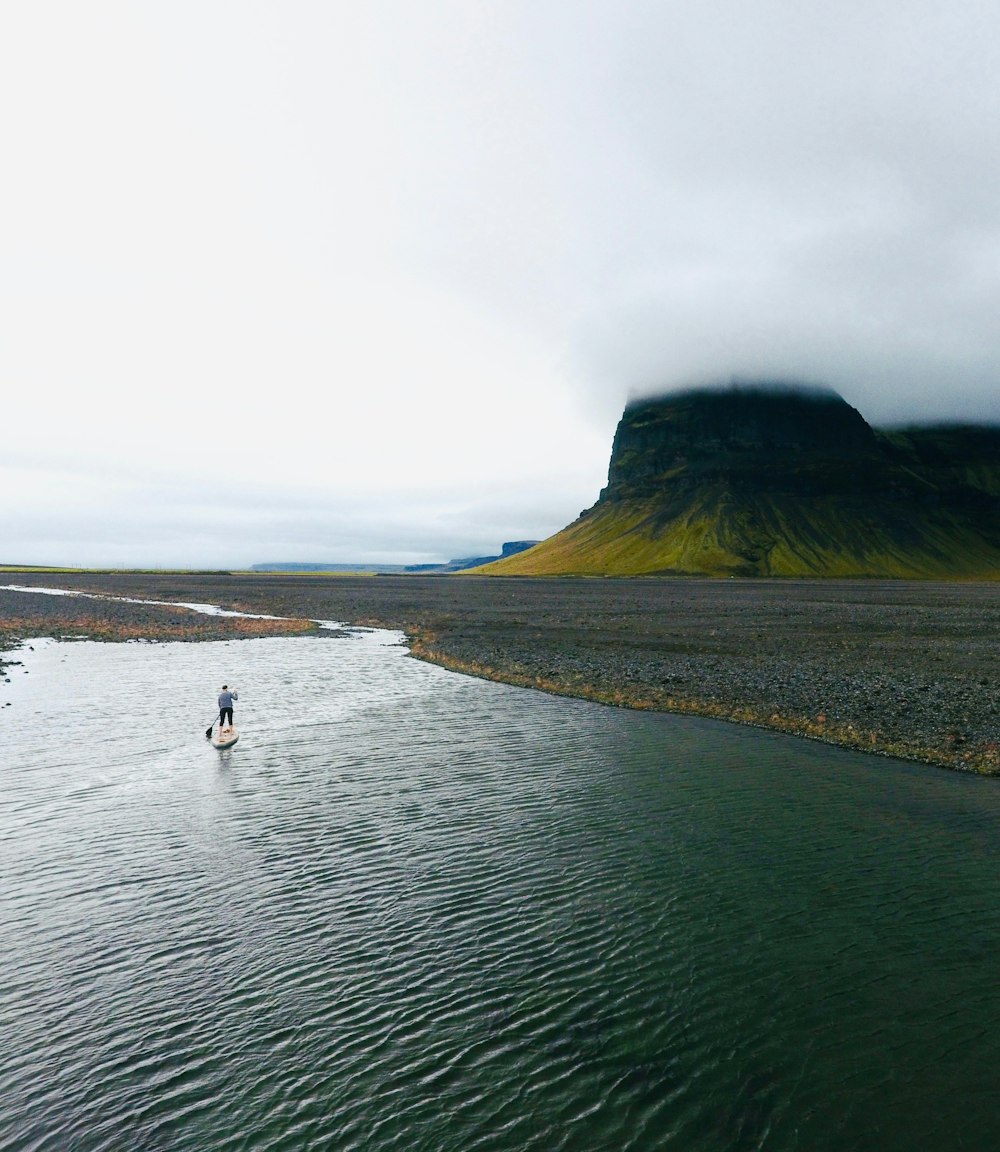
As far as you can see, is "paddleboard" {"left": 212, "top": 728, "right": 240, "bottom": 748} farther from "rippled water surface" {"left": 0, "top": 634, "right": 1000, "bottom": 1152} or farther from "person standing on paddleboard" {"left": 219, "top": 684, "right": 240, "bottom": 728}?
"rippled water surface" {"left": 0, "top": 634, "right": 1000, "bottom": 1152}

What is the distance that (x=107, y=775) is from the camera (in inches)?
1041

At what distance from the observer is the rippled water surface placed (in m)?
10.4

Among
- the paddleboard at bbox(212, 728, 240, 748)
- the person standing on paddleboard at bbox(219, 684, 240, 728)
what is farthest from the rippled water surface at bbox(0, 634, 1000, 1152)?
the person standing on paddleboard at bbox(219, 684, 240, 728)

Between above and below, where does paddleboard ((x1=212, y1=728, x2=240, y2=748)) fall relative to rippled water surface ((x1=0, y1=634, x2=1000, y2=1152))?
above

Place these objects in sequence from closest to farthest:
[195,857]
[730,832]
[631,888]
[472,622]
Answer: [631,888]
[195,857]
[730,832]
[472,622]

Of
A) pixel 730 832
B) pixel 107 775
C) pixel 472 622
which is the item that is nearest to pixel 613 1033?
pixel 730 832

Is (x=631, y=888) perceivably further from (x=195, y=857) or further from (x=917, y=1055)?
(x=195, y=857)

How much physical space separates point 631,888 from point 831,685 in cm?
3154

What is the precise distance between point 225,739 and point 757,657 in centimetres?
4308

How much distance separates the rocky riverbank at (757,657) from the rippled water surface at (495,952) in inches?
271

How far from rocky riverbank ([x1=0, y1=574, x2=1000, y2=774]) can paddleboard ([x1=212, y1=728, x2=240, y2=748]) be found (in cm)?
2132

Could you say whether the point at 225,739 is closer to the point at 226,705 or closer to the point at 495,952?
the point at 226,705

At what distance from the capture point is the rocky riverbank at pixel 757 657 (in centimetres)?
3444

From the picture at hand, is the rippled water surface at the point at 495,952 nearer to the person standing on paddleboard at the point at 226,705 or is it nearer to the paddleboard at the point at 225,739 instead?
the paddleboard at the point at 225,739
